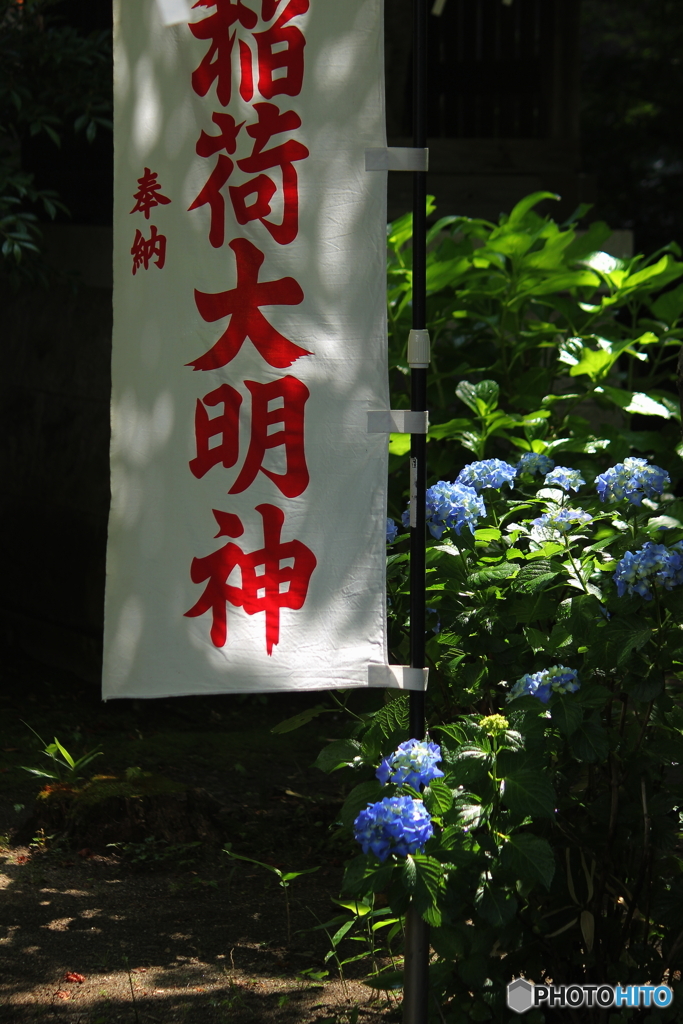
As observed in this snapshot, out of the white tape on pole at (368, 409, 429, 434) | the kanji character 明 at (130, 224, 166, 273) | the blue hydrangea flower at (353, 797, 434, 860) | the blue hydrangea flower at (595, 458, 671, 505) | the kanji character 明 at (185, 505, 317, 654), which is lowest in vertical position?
the blue hydrangea flower at (353, 797, 434, 860)

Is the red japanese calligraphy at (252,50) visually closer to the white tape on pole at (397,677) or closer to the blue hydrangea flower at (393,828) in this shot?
the white tape on pole at (397,677)

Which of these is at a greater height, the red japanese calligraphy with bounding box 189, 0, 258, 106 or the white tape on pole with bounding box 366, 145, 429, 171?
the red japanese calligraphy with bounding box 189, 0, 258, 106

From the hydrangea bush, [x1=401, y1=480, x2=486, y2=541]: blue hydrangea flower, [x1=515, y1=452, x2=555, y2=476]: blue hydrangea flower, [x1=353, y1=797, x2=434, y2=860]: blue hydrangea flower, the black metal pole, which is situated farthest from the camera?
[x1=515, y1=452, x2=555, y2=476]: blue hydrangea flower

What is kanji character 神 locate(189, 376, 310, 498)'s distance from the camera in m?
2.32

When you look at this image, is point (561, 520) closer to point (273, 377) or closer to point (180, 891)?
point (273, 377)

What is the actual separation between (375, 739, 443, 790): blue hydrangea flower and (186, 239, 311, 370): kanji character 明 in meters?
0.82

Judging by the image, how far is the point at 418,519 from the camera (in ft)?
7.68

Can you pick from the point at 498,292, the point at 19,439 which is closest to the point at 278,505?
the point at 498,292

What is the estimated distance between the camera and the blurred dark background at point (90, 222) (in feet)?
19.2

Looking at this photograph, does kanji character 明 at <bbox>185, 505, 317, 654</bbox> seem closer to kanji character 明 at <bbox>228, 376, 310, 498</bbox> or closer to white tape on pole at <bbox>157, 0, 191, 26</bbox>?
kanji character 明 at <bbox>228, 376, 310, 498</bbox>

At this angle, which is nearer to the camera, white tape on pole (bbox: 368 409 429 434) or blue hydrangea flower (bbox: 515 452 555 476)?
white tape on pole (bbox: 368 409 429 434)

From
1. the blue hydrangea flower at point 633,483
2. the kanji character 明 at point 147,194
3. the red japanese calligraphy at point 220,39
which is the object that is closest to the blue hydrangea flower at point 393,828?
the blue hydrangea flower at point 633,483

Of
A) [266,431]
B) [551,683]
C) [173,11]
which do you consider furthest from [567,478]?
[173,11]

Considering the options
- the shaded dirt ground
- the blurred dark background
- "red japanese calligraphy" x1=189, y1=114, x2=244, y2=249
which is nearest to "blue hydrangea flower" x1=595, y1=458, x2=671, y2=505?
"red japanese calligraphy" x1=189, y1=114, x2=244, y2=249
